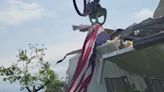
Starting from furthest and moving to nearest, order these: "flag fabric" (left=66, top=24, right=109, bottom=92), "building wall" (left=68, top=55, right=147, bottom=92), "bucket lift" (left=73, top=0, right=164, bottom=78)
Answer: "flag fabric" (left=66, top=24, right=109, bottom=92), "building wall" (left=68, top=55, right=147, bottom=92), "bucket lift" (left=73, top=0, right=164, bottom=78)

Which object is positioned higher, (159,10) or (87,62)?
(159,10)

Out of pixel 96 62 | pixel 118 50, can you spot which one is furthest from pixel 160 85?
pixel 96 62

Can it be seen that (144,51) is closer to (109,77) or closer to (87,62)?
(109,77)

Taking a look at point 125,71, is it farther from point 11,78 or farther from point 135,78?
point 11,78

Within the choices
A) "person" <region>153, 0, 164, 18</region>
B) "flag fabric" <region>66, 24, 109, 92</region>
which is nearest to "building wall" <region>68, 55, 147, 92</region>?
"flag fabric" <region>66, 24, 109, 92</region>

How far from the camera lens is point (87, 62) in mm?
8547

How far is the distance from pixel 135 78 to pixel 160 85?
57 centimetres

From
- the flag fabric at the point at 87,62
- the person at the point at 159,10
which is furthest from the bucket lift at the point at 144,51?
the person at the point at 159,10

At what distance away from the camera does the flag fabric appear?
28.0 feet

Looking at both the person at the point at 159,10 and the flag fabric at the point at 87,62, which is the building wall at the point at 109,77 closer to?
the flag fabric at the point at 87,62

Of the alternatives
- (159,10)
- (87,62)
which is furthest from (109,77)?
(159,10)

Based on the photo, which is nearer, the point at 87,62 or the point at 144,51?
the point at 144,51

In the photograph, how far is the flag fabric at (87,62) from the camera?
8.54 meters

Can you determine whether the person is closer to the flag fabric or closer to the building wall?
the flag fabric
